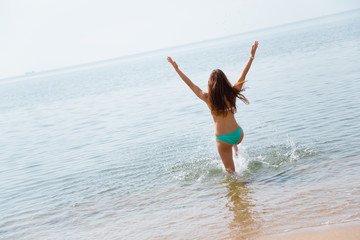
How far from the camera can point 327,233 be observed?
477 centimetres

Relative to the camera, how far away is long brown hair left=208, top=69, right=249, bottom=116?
21.3 ft

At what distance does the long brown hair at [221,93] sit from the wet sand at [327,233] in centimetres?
241

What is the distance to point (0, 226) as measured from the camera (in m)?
7.76

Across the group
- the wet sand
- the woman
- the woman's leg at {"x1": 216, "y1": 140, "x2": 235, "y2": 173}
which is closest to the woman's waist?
Answer: the woman

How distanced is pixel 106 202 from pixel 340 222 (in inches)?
180

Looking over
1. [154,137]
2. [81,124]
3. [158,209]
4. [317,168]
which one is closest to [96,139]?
[154,137]

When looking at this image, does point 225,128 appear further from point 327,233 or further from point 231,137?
point 327,233

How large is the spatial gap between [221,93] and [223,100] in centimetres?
14

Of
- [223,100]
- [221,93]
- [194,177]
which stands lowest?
[194,177]

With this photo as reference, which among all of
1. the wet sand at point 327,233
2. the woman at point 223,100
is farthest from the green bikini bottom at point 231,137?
the wet sand at point 327,233

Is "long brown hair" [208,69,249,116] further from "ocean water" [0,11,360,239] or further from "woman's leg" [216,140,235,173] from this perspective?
"ocean water" [0,11,360,239]

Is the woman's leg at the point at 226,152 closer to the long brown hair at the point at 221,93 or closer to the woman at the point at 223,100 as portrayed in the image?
the woman at the point at 223,100

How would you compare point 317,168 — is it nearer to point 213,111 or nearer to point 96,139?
point 213,111

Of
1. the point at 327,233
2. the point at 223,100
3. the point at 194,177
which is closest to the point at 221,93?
the point at 223,100
